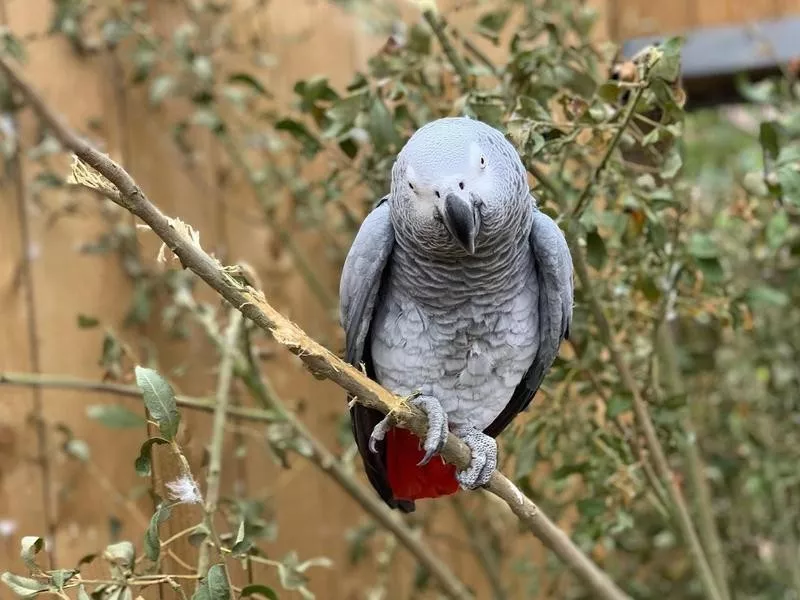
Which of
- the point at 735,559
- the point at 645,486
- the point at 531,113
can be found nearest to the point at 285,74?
the point at 531,113

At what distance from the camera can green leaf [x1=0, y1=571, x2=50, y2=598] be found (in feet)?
1.55

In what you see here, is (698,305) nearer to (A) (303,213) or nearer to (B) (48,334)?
(A) (303,213)

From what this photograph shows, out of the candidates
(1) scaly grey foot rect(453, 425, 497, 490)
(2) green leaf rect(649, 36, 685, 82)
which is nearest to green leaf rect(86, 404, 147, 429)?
(1) scaly grey foot rect(453, 425, 497, 490)

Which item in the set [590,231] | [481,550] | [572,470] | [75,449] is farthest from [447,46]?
[481,550]

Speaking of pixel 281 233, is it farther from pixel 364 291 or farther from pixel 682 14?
pixel 682 14

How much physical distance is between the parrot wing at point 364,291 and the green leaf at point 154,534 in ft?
0.48

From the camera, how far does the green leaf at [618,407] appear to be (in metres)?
0.74

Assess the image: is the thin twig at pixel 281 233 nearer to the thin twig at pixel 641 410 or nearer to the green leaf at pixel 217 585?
the thin twig at pixel 641 410

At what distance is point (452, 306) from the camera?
59 centimetres

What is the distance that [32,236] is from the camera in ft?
3.75

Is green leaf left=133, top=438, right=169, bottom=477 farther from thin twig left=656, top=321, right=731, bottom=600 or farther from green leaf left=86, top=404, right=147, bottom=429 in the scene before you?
thin twig left=656, top=321, right=731, bottom=600

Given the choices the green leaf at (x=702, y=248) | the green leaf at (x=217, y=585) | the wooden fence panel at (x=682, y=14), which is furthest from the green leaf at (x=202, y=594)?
the wooden fence panel at (x=682, y=14)

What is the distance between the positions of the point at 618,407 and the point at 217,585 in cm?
Answer: 42

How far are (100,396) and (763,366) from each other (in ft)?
3.19
